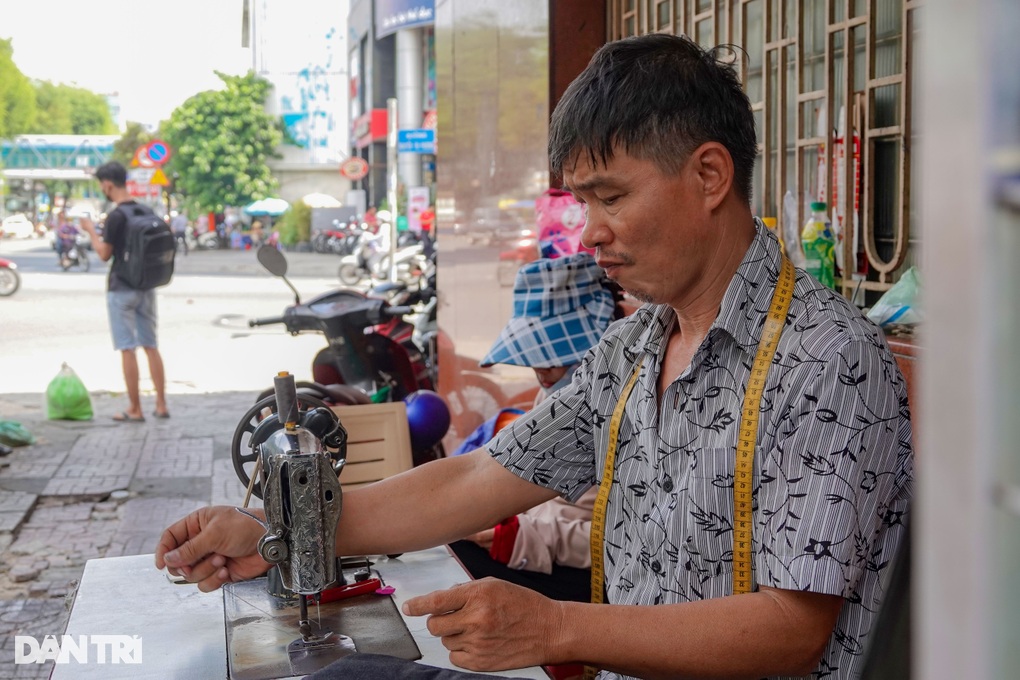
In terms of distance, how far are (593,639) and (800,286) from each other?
2.11ft

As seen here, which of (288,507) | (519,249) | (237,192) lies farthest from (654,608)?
(237,192)

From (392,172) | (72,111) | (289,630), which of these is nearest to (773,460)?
(289,630)

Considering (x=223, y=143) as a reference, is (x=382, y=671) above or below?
below

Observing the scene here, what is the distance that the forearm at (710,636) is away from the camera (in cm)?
146

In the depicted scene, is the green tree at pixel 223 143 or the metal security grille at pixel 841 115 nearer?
the metal security grille at pixel 841 115

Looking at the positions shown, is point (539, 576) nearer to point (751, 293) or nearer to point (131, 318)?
point (751, 293)

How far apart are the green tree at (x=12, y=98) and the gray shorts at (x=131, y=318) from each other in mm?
39458

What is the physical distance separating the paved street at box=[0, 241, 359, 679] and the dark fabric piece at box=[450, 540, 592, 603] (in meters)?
1.15

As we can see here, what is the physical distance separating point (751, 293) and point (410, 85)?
3059 cm

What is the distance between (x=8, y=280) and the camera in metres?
18.4

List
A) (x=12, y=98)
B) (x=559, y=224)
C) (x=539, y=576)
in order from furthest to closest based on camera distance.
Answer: (x=12, y=98), (x=559, y=224), (x=539, y=576)

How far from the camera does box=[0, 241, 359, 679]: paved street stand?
4.99m

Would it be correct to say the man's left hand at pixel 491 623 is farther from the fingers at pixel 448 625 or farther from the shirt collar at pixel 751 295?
the shirt collar at pixel 751 295


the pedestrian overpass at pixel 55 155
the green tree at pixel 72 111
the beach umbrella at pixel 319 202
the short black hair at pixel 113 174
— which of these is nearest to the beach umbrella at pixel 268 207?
the beach umbrella at pixel 319 202
